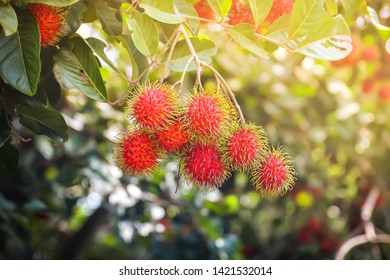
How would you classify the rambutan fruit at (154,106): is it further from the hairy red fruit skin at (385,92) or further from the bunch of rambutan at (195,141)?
the hairy red fruit skin at (385,92)

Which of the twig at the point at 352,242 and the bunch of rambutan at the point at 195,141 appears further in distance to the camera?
Result: the twig at the point at 352,242

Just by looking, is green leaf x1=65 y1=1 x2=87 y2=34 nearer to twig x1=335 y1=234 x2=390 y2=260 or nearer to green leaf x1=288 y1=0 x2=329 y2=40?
green leaf x1=288 y1=0 x2=329 y2=40

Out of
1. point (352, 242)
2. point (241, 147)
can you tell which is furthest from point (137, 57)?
point (352, 242)

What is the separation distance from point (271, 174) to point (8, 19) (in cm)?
57

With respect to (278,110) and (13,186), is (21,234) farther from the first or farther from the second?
(278,110)

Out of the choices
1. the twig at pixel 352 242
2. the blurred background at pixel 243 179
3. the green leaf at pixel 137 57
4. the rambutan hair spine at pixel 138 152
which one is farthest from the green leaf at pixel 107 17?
the twig at pixel 352 242

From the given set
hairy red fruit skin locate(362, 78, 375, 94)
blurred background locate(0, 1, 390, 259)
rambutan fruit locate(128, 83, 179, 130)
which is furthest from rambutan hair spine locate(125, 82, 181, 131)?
hairy red fruit skin locate(362, 78, 375, 94)

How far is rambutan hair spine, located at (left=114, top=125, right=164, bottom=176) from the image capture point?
3.81ft

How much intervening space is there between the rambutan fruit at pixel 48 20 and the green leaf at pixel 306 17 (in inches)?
18.0

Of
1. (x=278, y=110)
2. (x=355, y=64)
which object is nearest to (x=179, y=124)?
(x=355, y=64)

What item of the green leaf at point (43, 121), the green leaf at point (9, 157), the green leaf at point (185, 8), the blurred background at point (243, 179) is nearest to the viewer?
the green leaf at point (185, 8)

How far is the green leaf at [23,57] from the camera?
1.11 metres

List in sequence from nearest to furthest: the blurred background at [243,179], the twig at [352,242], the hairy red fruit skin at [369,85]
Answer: the twig at [352,242], the blurred background at [243,179], the hairy red fruit skin at [369,85]

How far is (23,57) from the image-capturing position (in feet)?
3.68
